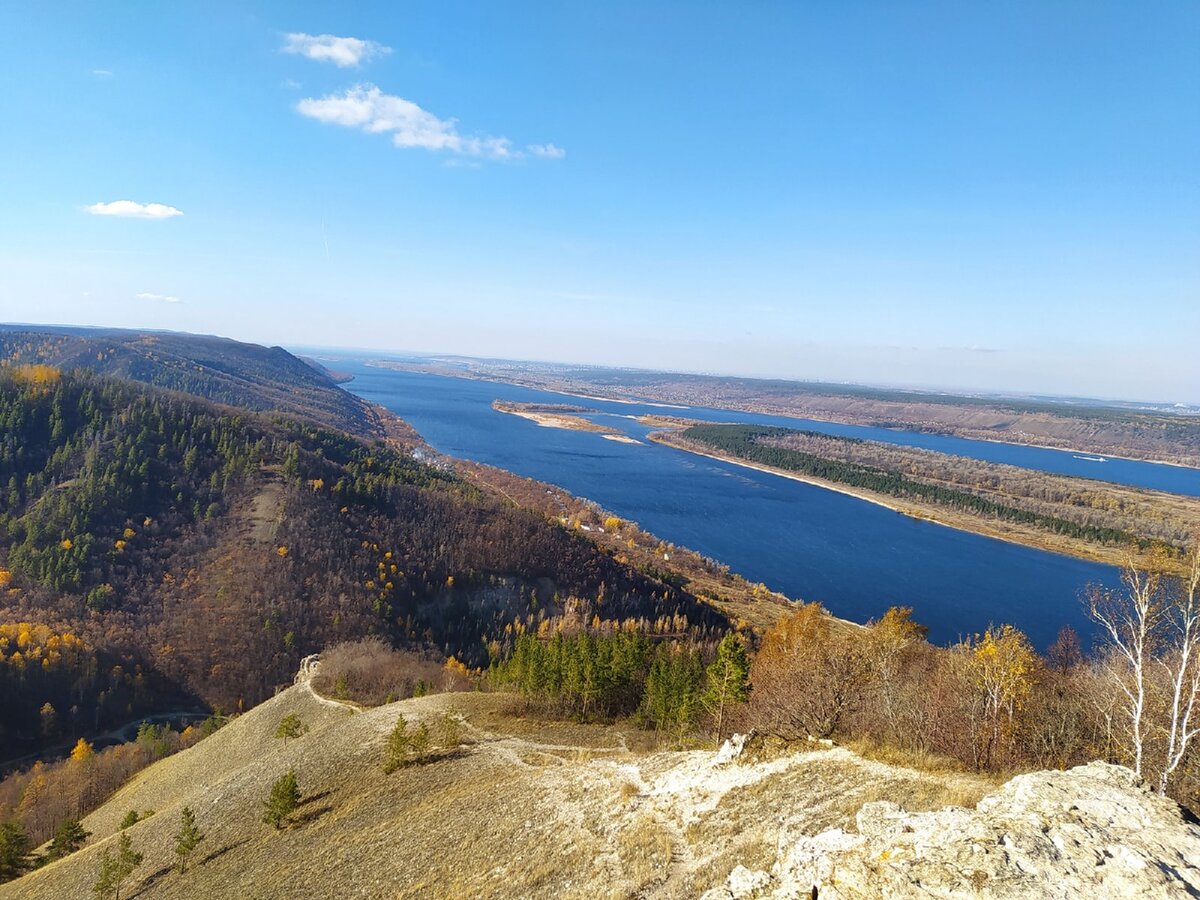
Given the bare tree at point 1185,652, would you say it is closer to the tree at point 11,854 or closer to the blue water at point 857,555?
the tree at point 11,854

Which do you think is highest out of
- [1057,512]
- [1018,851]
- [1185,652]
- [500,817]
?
[1185,652]

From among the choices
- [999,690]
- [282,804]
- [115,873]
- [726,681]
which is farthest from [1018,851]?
[115,873]

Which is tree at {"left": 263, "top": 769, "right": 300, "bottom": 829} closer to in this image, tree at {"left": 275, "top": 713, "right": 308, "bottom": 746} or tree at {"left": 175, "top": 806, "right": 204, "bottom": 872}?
tree at {"left": 175, "top": 806, "right": 204, "bottom": 872}

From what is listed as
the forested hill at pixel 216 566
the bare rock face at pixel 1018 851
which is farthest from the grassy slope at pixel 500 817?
the forested hill at pixel 216 566

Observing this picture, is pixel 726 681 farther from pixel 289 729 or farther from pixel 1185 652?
pixel 289 729

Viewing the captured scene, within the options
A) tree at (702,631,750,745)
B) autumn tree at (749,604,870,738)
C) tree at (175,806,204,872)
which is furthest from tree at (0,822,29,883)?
autumn tree at (749,604,870,738)


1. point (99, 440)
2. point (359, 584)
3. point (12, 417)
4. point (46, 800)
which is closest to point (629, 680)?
point (46, 800)

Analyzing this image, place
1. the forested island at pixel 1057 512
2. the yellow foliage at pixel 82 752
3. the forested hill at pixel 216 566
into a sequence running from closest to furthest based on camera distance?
the yellow foliage at pixel 82 752 → the forested hill at pixel 216 566 → the forested island at pixel 1057 512
